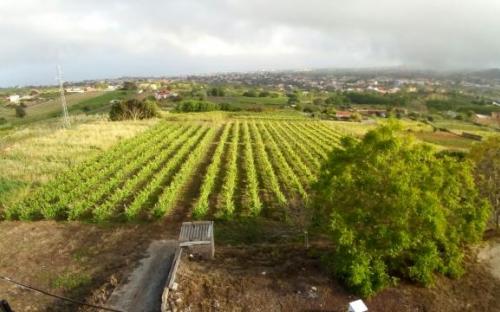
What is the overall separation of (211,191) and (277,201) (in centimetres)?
361

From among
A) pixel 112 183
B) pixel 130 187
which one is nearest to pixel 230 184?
pixel 130 187

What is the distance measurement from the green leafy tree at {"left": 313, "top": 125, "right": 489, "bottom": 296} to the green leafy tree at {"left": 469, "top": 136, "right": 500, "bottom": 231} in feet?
7.40

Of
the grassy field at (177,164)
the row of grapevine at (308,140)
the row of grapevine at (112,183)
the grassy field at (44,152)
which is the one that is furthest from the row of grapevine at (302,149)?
the grassy field at (44,152)

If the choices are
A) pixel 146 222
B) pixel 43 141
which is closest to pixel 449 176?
pixel 146 222

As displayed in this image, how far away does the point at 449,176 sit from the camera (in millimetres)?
10398

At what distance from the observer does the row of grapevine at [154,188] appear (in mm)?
16203

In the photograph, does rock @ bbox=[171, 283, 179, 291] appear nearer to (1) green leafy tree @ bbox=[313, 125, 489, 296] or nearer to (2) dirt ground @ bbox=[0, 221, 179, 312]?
(2) dirt ground @ bbox=[0, 221, 179, 312]

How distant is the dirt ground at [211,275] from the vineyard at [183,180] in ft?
4.48

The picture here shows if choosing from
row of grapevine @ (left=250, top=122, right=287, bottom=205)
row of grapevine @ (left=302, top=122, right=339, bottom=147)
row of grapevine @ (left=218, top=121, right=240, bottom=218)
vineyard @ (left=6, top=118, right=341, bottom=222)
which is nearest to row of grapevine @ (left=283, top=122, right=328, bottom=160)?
vineyard @ (left=6, top=118, right=341, bottom=222)

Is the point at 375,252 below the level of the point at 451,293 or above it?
above

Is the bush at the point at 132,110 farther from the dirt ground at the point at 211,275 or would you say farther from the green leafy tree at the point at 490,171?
the green leafy tree at the point at 490,171

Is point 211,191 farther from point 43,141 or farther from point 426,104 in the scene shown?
point 426,104

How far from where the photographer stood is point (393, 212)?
368 inches

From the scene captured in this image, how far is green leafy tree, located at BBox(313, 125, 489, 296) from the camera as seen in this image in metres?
9.26
